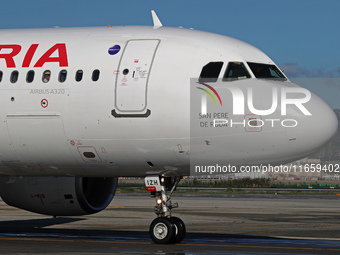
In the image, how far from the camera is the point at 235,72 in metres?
19.1

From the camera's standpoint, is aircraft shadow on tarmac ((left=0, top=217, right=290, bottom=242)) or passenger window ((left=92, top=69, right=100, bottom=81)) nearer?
passenger window ((left=92, top=69, right=100, bottom=81))

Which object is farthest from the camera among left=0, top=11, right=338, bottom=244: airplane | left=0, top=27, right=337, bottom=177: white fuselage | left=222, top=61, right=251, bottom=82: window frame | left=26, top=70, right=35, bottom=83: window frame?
left=26, top=70, right=35, bottom=83: window frame

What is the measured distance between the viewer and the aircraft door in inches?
747

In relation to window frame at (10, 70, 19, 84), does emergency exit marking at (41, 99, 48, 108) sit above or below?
below

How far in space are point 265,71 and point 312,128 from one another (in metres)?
2.14

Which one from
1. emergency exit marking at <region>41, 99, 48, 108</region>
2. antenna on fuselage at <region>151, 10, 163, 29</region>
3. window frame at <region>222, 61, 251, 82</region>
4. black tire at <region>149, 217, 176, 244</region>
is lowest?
black tire at <region>149, 217, 176, 244</region>

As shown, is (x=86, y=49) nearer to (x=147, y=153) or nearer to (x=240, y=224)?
(x=147, y=153)

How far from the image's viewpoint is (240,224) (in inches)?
1175

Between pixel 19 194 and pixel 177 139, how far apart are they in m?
5.94

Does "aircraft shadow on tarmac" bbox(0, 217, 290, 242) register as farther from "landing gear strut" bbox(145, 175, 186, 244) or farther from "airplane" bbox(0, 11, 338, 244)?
"airplane" bbox(0, 11, 338, 244)

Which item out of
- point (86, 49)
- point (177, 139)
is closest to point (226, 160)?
point (177, 139)

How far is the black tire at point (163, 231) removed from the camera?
19.8 m

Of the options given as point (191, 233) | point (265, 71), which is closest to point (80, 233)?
point (191, 233)

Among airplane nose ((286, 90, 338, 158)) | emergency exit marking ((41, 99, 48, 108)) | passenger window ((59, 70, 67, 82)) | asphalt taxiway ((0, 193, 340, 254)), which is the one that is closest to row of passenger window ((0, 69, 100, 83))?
passenger window ((59, 70, 67, 82))
